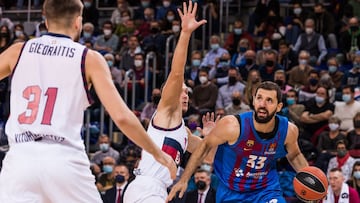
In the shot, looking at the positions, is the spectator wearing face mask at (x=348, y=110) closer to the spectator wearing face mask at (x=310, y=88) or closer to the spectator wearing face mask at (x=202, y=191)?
the spectator wearing face mask at (x=310, y=88)

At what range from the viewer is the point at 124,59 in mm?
17875

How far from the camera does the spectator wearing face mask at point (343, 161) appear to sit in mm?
13414

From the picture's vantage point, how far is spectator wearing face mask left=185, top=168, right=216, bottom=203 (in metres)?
12.3

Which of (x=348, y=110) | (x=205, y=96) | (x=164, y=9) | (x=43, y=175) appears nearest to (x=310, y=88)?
(x=348, y=110)

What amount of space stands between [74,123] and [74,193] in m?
0.41

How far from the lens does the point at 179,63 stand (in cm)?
679

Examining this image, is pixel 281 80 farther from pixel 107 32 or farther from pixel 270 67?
pixel 107 32

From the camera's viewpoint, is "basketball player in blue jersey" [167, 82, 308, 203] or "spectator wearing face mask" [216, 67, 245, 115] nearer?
"basketball player in blue jersey" [167, 82, 308, 203]

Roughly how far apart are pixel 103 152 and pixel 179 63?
28.2 ft

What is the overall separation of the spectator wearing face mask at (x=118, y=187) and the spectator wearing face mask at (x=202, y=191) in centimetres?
110

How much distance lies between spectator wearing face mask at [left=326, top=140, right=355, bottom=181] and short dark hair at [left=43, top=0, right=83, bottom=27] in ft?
30.2

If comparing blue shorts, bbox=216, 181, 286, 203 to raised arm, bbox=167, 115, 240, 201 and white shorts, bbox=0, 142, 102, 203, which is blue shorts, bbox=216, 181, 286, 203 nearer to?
raised arm, bbox=167, 115, 240, 201

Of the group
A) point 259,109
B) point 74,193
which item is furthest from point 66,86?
point 259,109

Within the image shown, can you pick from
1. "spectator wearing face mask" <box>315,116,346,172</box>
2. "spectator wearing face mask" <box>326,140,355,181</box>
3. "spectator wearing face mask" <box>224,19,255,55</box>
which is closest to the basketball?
"spectator wearing face mask" <box>326,140,355,181</box>
